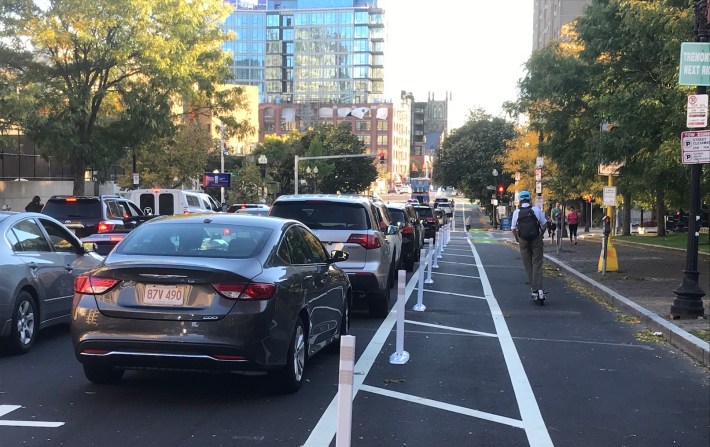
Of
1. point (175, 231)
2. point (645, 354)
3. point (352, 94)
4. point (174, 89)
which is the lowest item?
point (645, 354)

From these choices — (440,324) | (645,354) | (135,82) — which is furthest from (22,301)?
(135,82)

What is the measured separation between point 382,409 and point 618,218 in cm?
5033

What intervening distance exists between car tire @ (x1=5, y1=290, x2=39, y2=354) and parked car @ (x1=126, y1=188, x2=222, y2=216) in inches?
778

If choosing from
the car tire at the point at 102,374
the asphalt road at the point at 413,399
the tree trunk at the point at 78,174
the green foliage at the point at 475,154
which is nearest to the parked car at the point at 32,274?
the asphalt road at the point at 413,399

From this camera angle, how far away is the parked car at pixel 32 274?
7.88 metres

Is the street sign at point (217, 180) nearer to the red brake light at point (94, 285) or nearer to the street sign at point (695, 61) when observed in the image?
the street sign at point (695, 61)

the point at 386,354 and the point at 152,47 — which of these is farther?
the point at 152,47

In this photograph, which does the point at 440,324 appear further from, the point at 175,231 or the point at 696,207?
the point at 175,231

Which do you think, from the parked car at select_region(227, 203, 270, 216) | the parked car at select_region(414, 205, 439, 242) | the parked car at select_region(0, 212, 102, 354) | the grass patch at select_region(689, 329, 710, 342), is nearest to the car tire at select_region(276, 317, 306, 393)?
the parked car at select_region(0, 212, 102, 354)

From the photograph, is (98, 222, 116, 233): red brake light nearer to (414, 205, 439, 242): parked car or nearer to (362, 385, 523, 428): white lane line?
(362, 385, 523, 428): white lane line

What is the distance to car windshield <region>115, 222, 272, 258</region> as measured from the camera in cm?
668

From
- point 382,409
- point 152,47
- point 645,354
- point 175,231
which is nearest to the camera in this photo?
point 382,409

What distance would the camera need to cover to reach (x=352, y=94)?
157750 millimetres

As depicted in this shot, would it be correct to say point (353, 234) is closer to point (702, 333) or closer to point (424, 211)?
point (702, 333)
